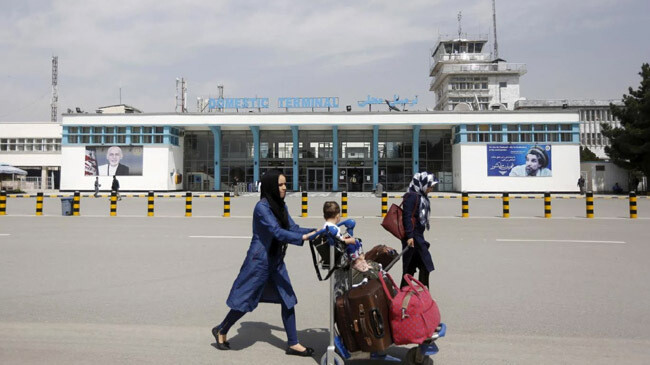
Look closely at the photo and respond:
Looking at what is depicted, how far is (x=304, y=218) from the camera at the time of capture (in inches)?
603

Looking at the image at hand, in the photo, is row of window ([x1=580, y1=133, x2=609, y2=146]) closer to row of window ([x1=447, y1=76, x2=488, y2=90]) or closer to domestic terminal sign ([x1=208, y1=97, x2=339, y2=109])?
row of window ([x1=447, y1=76, x2=488, y2=90])

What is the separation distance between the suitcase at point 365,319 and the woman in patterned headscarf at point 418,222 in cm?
174

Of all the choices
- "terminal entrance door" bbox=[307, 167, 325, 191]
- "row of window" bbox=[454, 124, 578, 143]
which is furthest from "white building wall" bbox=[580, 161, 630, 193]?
"terminal entrance door" bbox=[307, 167, 325, 191]

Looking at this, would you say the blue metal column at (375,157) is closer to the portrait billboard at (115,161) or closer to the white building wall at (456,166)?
the white building wall at (456,166)

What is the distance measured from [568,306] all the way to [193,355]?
13.7ft

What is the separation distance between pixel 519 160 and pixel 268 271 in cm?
3621

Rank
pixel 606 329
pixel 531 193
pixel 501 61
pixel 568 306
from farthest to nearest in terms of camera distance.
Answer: pixel 501 61 < pixel 531 193 < pixel 568 306 < pixel 606 329

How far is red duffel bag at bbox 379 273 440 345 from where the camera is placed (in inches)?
121

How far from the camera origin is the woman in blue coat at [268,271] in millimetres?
3594

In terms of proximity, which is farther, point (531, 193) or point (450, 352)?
point (531, 193)

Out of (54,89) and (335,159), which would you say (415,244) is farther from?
(54,89)

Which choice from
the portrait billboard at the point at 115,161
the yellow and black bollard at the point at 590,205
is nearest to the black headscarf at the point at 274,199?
the yellow and black bollard at the point at 590,205

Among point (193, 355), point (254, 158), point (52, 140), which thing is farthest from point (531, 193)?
point (52, 140)

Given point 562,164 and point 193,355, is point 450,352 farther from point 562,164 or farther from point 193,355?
point 562,164
